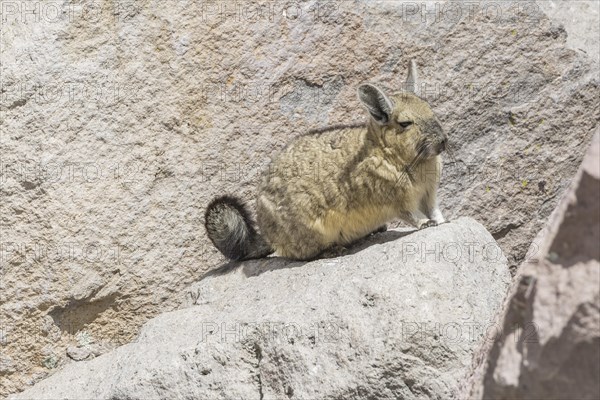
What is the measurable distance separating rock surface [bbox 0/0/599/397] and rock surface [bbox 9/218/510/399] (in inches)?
42.3

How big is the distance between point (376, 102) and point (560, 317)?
3.89 meters

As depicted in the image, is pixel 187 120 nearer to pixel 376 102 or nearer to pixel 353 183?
pixel 353 183

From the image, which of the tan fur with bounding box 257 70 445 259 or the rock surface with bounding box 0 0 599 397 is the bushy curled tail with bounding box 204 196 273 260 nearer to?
the tan fur with bounding box 257 70 445 259

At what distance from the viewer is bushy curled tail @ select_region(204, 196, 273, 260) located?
23.7 feet

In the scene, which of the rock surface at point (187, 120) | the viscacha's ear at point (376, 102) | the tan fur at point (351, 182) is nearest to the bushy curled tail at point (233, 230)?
the tan fur at point (351, 182)

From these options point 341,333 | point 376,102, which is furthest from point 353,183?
point 341,333

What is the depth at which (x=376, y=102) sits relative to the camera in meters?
6.77

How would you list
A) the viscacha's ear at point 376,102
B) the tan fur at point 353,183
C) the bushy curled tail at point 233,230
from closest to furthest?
the viscacha's ear at point 376,102, the tan fur at point 353,183, the bushy curled tail at point 233,230

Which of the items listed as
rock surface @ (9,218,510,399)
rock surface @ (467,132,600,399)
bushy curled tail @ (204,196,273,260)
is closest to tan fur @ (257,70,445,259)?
bushy curled tail @ (204,196,273,260)

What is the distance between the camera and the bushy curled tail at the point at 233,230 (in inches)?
285

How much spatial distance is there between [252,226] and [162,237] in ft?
2.55

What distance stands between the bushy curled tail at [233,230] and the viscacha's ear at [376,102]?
1.27 m

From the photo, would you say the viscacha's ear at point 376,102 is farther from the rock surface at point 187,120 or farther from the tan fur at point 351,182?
the rock surface at point 187,120

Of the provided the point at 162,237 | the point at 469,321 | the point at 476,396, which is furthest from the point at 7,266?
the point at 476,396
